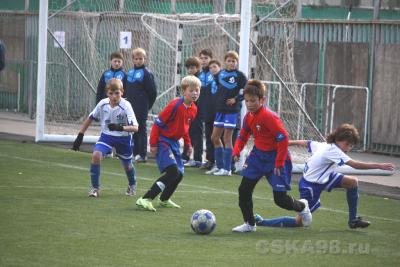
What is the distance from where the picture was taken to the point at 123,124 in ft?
42.4

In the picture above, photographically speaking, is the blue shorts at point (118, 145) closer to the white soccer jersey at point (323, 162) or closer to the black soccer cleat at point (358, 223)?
the white soccer jersey at point (323, 162)

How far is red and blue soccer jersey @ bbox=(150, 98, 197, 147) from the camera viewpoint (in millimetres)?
11609

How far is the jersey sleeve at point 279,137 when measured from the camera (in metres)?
10.2

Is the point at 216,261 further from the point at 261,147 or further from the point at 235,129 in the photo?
the point at 235,129

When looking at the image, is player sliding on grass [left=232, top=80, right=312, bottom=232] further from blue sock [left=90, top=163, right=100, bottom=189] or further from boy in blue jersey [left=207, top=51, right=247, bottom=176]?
boy in blue jersey [left=207, top=51, right=247, bottom=176]

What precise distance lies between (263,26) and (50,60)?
24.4ft

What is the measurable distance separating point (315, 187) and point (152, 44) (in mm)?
12179

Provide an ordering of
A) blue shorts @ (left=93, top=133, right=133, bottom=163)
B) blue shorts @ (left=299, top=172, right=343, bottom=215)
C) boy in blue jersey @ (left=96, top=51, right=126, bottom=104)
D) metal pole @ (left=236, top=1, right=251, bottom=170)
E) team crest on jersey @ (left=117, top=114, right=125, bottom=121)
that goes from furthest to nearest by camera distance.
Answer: boy in blue jersey @ (left=96, top=51, right=126, bottom=104)
metal pole @ (left=236, top=1, right=251, bottom=170)
team crest on jersey @ (left=117, top=114, right=125, bottom=121)
blue shorts @ (left=93, top=133, right=133, bottom=163)
blue shorts @ (left=299, top=172, right=343, bottom=215)

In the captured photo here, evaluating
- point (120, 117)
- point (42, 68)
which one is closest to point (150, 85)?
point (42, 68)

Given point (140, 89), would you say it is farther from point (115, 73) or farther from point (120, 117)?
point (120, 117)

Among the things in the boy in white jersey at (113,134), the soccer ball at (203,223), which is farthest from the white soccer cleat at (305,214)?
the boy in white jersey at (113,134)

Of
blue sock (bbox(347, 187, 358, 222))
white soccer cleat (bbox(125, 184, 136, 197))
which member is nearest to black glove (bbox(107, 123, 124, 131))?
white soccer cleat (bbox(125, 184, 136, 197))

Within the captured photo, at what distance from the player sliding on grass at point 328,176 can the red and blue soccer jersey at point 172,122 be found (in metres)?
1.56

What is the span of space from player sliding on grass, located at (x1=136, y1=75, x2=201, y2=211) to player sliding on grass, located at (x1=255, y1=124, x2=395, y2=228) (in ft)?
4.42
